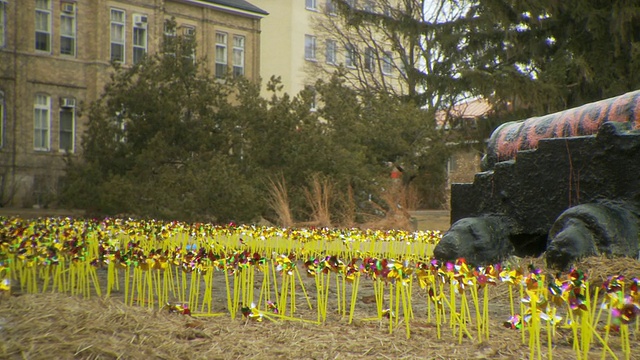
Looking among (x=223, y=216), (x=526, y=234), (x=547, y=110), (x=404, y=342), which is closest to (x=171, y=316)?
A: (x=404, y=342)

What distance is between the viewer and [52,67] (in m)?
29.8

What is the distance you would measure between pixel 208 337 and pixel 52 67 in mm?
27854

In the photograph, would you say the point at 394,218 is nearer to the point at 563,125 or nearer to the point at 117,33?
the point at 563,125

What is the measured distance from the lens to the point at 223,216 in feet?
50.3

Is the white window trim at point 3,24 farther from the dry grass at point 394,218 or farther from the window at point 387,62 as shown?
the dry grass at point 394,218

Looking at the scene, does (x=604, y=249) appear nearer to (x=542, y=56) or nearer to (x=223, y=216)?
(x=223, y=216)

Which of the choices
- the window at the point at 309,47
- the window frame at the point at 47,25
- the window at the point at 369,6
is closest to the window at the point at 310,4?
the window at the point at 309,47

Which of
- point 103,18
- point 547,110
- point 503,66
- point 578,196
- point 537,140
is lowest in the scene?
point 578,196

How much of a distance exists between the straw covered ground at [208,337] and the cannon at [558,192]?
1844 mm

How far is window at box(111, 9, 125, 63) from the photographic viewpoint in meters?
31.8

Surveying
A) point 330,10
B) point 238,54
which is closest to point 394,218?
point 330,10

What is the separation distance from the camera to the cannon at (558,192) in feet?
21.7

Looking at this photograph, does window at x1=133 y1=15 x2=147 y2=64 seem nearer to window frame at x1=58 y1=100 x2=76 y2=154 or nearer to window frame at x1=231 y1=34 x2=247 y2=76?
window frame at x1=58 y1=100 x2=76 y2=154

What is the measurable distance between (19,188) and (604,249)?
2464 centimetres
